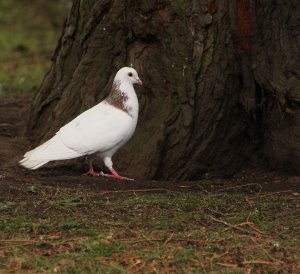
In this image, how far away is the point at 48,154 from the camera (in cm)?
783

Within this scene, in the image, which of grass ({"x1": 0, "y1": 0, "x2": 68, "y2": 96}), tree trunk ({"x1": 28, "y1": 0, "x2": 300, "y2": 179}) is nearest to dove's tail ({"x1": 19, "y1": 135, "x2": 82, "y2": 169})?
tree trunk ({"x1": 28, "y1": 0, "x2": 300, "y2": 179})

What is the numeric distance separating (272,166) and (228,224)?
2.10 meters

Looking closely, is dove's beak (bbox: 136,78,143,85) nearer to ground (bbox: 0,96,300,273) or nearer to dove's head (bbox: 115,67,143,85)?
dove's head (bbox: 115,67,143,85)

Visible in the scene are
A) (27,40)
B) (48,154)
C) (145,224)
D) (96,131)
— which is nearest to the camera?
(145,224)

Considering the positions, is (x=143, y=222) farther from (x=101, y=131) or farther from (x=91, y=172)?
(x=91, y=172)

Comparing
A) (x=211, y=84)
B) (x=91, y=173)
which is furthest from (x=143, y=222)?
(x=211, y=84)

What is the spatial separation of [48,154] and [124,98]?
95 cm

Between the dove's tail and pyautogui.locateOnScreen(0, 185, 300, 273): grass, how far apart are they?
47cm

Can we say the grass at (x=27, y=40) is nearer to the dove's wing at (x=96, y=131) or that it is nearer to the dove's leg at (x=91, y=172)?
the dove's leg at (x=91, y=172)

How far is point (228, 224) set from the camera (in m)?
6.51

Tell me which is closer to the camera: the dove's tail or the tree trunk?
the dove's tail

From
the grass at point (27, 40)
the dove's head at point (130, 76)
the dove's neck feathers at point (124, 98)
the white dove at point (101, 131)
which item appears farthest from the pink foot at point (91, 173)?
the grass at point (27, 40)

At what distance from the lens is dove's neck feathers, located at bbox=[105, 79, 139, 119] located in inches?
324

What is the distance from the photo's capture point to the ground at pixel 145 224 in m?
5.72
